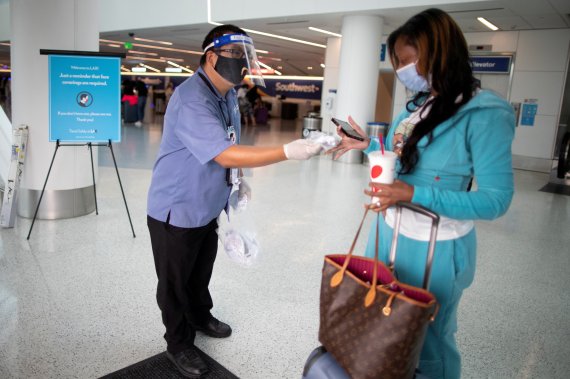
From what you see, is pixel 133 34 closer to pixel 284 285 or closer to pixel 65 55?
pixel 65 55

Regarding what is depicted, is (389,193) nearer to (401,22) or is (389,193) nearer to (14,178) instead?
(14,178)

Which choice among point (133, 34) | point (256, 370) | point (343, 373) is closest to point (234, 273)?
point (256, 370)

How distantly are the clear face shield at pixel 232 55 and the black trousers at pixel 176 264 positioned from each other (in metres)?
Answer: 0.73

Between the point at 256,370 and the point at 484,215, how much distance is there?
1459 mm

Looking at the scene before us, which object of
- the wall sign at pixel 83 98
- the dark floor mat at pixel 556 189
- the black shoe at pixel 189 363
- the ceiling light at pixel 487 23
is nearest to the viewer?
the black shoe at pixel 189 363

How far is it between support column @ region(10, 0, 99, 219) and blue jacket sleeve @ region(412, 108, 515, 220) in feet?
13.3

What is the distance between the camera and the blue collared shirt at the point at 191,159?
1.79m

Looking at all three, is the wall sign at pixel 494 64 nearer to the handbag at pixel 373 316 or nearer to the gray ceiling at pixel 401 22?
the gray ceiling at pixel 401 22

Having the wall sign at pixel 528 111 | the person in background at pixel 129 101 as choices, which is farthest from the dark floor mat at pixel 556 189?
the person in background at pixel 129 101

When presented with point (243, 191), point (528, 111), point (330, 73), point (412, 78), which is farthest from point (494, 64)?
point (412, 78)

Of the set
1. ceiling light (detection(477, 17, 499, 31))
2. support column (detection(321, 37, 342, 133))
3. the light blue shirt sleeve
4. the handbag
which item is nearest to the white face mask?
the handbag

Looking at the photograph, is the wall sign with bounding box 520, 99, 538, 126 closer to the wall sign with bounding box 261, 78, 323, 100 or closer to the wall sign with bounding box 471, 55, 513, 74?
the wall sign with bounding box 471, 55, 513, 74

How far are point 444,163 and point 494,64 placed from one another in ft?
33.9

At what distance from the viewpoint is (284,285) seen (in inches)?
127
